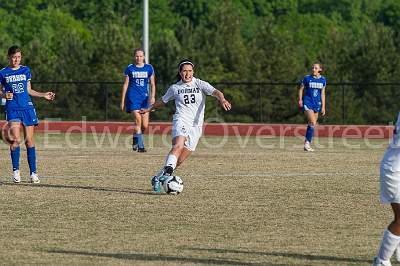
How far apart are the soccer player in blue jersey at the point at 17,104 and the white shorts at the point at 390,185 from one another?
7951 mm

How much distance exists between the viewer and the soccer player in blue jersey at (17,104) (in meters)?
15.6

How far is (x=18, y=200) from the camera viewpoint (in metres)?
13.6

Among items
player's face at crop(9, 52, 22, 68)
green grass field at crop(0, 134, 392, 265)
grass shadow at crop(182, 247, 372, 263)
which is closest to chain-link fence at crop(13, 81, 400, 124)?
green grass field at crop(0, 134, 392, 265)

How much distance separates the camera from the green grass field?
379 inches

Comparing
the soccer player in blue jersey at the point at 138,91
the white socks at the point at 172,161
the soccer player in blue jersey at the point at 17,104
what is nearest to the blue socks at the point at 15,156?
the soccer player in blue jersey at the point at 17,104

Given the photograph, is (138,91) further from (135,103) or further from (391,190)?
(391,190)

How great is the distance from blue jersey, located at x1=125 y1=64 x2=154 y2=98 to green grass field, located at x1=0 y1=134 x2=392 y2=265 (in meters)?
2.17

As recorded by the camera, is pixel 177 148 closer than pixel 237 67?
Yes

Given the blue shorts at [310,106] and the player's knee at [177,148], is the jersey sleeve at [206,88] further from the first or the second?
the blue shorts at [310,106]

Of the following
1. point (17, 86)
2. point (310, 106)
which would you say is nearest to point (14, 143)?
point (17, 86)

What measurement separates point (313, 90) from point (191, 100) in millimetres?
10991

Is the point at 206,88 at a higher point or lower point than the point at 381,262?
higher

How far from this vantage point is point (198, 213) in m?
12.4

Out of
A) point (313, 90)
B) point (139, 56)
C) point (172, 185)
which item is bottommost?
point (313, 90)
